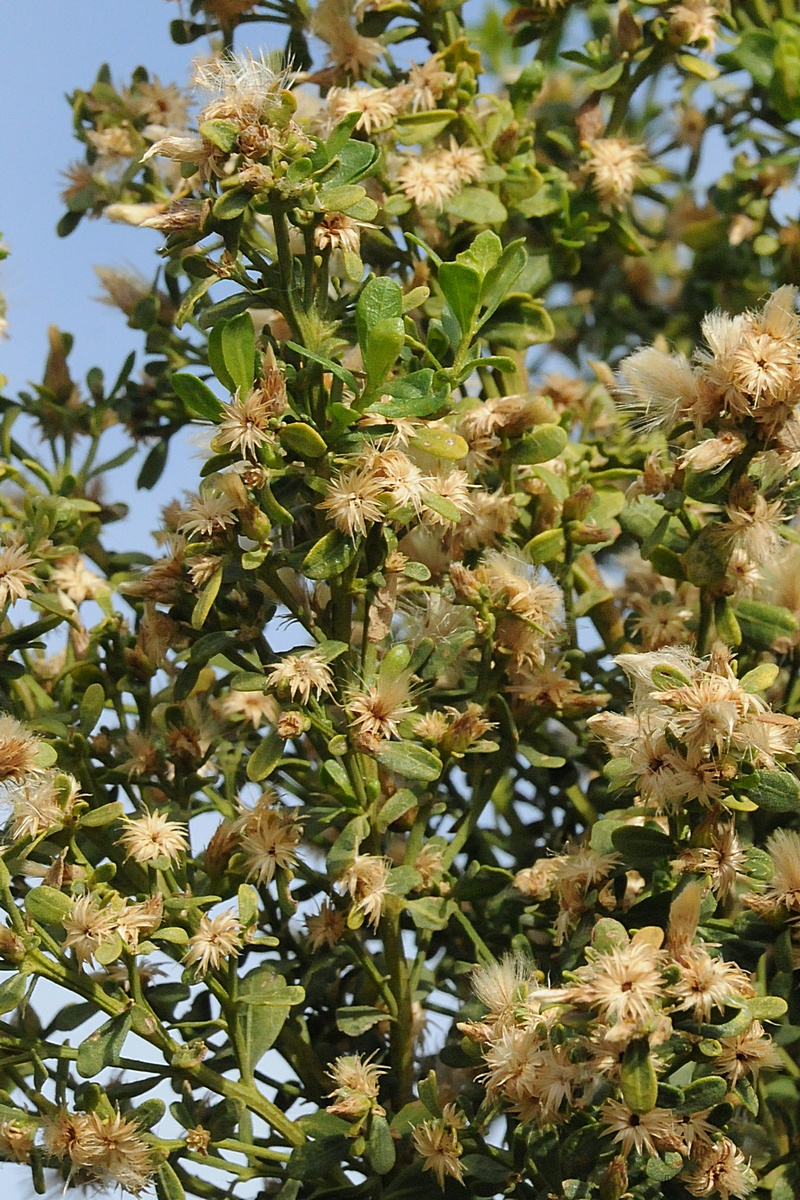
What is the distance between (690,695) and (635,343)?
2.65ft

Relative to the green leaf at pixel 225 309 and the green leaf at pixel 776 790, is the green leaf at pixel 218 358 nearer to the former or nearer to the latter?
the green leaf at pixel 225 309

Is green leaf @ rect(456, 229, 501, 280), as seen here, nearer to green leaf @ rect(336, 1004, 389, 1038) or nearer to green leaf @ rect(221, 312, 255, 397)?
green leaf @ rect(221, 312, 255, 397)

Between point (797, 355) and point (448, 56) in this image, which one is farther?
point (448, 56)

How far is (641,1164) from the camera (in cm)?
85

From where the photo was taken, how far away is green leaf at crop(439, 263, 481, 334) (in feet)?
2.91

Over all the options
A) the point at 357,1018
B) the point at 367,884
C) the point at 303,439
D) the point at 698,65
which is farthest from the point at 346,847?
the point at 698,65

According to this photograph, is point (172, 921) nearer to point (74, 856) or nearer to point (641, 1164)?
point (74, 856)

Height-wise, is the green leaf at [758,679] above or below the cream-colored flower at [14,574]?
below

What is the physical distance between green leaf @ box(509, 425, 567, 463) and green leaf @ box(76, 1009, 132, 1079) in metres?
0.45

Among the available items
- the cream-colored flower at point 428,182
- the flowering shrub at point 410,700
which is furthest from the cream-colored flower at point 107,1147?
the cream-colored flower at point 428,182

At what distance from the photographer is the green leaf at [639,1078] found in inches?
28.6

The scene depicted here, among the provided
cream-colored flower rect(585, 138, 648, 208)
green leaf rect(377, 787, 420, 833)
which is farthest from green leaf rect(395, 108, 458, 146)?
green leaf rect(377, 787, 420, 833)

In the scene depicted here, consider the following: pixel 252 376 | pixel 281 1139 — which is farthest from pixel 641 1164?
pixel 252 376

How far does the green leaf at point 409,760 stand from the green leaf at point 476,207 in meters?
0.44
